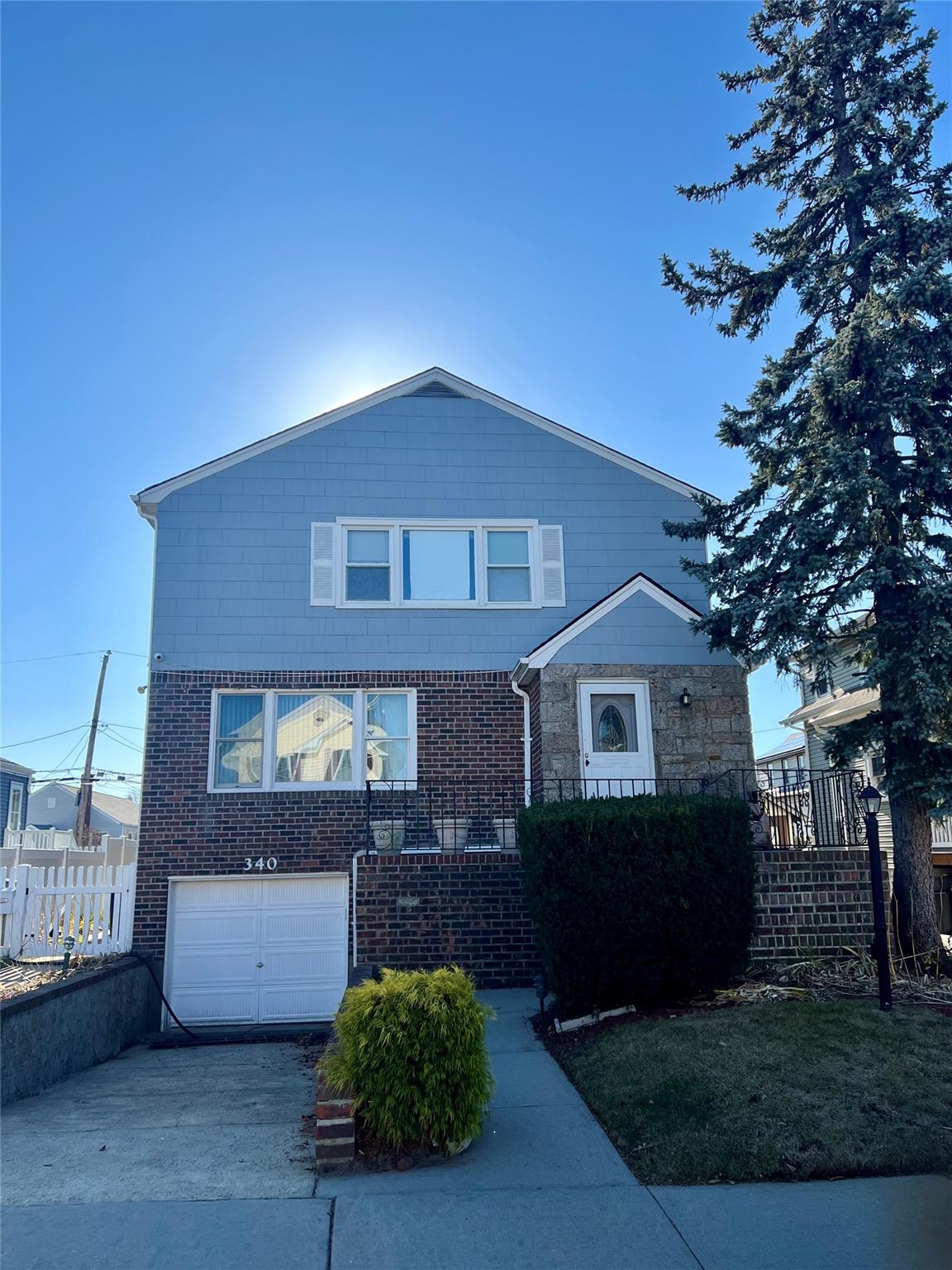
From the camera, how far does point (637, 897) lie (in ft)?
27.2

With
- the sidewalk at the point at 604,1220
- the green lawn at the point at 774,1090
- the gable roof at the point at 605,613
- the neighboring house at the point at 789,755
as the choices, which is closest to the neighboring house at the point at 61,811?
the neighboring house at the point at 789,755

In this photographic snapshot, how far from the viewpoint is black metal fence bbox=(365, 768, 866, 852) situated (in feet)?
35.2

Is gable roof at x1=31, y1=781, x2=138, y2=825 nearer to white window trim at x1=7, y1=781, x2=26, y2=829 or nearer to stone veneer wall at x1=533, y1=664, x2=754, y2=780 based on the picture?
white window trim at x1=7, y1=781, x2=26, y2=829

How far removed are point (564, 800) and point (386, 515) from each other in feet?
19.4

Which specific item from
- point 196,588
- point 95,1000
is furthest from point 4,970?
point 196,588

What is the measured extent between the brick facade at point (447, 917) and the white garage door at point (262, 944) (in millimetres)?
2020

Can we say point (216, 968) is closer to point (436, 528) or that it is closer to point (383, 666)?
point (383, 666)

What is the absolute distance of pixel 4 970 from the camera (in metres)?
10.5

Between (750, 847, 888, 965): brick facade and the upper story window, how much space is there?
5.55 meters

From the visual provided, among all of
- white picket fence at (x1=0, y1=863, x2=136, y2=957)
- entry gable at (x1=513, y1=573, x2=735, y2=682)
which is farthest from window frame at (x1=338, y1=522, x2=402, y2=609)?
white picket fence at (x1=0, y1=863, x2=136, y2=957)

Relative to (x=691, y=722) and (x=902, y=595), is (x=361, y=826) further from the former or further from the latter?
(x=902, y=595)

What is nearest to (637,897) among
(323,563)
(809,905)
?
(809,905)

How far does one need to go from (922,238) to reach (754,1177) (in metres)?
9.37

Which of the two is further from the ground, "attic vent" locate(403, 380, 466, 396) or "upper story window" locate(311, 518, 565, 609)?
"attic vent" locate(403, 380, 466, 396)
